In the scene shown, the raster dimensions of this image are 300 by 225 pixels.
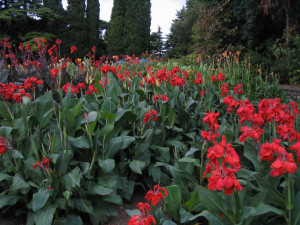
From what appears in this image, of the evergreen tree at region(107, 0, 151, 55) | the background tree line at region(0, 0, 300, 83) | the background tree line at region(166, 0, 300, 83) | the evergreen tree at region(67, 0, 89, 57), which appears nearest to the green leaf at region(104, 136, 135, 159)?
the background tree line at region(0, 0, 300, 83)

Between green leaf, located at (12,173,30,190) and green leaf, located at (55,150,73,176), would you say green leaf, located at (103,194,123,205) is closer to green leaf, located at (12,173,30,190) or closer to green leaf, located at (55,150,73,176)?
green leaf, located at (55,150,73,176)

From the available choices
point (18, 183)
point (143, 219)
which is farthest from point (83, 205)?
point (143, 219)

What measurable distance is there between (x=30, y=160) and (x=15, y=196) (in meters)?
0.26

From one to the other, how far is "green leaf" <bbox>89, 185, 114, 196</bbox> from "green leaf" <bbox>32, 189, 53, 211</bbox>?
0.30 meters

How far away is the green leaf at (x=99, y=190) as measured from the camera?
1.91 meters

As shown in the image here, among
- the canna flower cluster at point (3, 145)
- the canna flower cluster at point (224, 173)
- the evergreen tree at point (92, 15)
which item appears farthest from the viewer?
the evergreen tree at point (92, 15)

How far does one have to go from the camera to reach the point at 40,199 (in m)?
1.71

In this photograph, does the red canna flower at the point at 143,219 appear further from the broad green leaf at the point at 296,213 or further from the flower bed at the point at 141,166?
the broad green leaf at the point at 296,213

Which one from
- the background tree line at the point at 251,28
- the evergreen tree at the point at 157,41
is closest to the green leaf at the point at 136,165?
the background tree line at the point at 251,28

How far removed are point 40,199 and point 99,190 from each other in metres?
0.40

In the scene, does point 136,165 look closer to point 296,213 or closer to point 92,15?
point 296,213

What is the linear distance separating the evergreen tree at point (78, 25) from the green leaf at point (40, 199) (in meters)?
20.0

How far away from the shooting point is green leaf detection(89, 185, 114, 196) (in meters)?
1.91

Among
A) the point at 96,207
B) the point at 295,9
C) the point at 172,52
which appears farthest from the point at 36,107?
the point at 172,52
